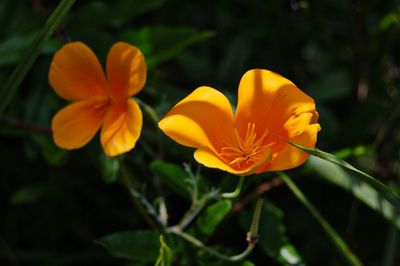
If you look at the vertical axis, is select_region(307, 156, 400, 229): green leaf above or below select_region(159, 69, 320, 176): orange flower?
below

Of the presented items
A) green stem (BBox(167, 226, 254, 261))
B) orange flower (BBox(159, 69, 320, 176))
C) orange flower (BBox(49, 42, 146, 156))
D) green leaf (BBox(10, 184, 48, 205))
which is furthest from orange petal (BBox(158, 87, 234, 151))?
green leaf (BBox(10, 184, 48, 205))

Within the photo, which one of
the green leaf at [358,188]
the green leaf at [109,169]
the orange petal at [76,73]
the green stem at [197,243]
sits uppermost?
the orange petal at [76,73]

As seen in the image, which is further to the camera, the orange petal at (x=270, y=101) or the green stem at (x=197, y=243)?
the green stem at (x=197, y=243)

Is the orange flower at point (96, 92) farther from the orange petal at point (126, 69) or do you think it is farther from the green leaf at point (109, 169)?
the green leaf at point (109, 169)

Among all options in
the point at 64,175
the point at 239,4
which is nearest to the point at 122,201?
the point at 64,175

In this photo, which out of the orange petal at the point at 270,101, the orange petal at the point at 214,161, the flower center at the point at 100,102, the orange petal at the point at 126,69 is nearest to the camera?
the orange petal at the point at 214,161

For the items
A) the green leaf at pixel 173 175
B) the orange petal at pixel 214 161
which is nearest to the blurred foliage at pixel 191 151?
the green leaf at pixel 173 175

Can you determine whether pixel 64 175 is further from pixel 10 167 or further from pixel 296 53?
pixel 296 53

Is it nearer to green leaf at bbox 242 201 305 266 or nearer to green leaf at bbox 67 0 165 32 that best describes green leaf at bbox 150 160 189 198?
green leaf at bbox 242 201 305 266
